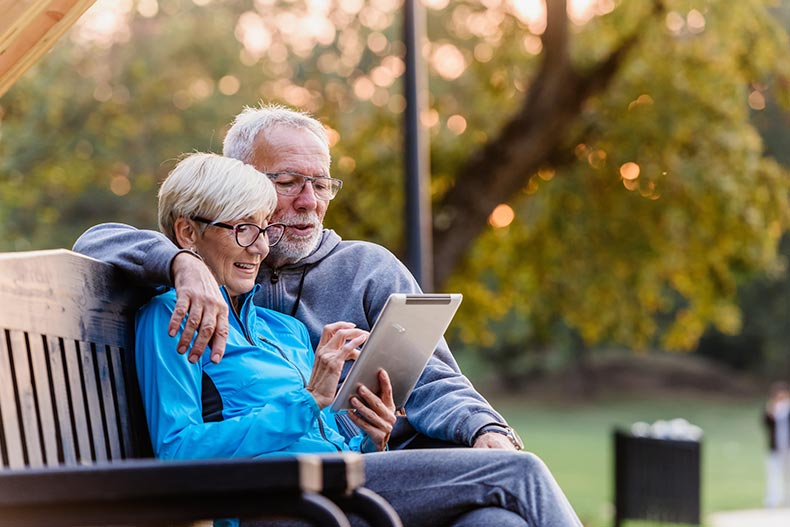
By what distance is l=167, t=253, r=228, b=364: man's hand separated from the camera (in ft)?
9.27

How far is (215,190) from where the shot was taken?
10.3ft

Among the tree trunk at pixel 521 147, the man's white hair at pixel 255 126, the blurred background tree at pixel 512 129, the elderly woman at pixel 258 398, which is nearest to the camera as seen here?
the elderly woman at pixel 258 398

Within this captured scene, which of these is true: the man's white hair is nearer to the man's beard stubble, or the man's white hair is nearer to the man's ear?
the man's beard stubble

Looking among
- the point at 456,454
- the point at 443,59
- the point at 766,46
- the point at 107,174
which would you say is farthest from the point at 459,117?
the point at 456,454

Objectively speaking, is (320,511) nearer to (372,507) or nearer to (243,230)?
(372,507)

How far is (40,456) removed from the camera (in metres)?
2.51

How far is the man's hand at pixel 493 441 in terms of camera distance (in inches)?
130

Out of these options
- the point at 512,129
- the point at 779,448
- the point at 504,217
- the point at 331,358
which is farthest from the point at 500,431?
the point at 779,448

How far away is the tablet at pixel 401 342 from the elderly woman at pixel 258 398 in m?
0.05

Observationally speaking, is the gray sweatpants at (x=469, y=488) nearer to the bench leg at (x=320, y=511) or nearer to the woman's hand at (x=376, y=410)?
the woman's hand at (x=376, y=410)

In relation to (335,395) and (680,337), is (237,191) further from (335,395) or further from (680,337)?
(680,337)

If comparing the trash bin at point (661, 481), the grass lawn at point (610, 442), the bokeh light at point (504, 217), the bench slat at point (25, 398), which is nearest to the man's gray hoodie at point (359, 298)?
the bench slat at point (25, 398)

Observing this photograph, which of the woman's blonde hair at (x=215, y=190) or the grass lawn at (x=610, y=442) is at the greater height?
the woman's blonde hair at (x=215, y=190)

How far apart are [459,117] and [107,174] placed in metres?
4.75
